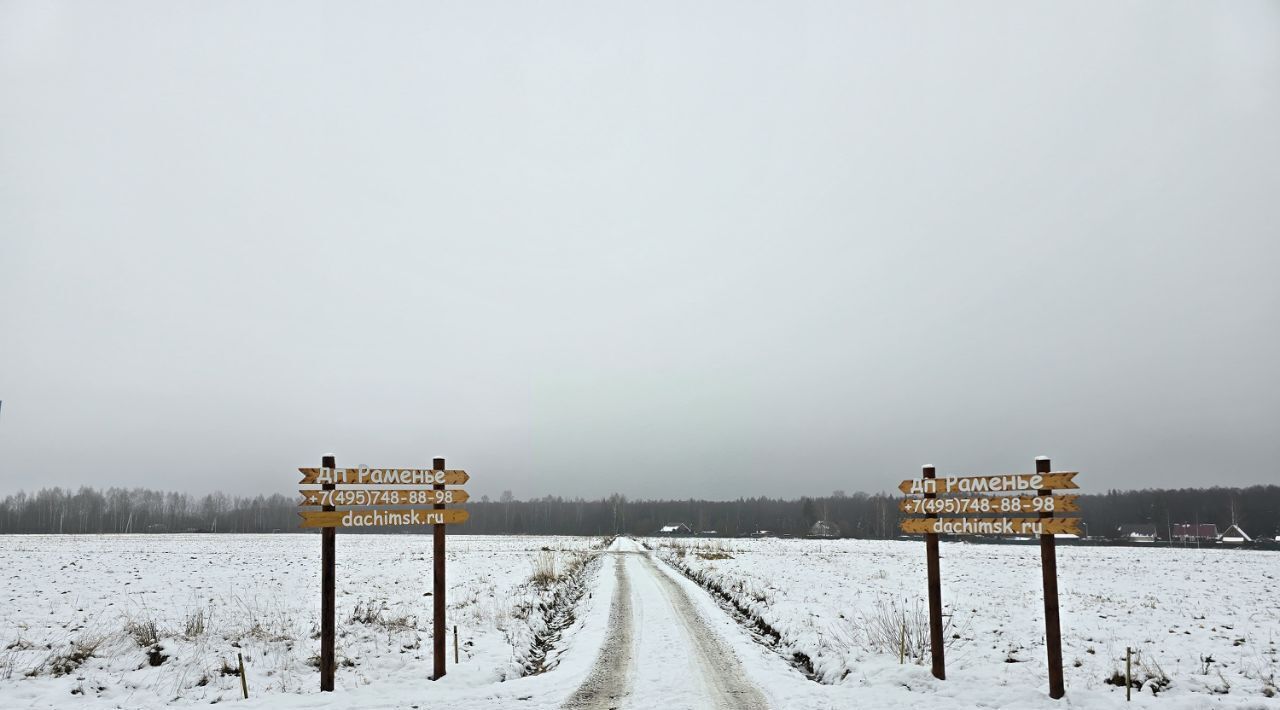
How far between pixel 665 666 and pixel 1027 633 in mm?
8859

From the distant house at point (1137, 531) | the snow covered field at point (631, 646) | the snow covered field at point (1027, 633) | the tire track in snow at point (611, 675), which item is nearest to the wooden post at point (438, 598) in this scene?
the snow covered field at point (631, 646)

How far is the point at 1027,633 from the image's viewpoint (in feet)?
48.0

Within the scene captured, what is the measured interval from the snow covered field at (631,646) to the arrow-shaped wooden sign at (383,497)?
126 inches

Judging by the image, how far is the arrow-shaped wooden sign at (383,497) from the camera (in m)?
11.3

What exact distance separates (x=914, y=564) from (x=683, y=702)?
112 feet

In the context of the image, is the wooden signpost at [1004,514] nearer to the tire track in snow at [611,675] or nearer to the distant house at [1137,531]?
the tire track in snow at [611,675]

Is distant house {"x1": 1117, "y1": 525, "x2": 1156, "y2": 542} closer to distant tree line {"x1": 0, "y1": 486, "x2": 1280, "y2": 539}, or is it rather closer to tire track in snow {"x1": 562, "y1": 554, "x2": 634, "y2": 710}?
distant tree line {"x1": 0, "y1": 486, "x2": 1280, "y2": 539}

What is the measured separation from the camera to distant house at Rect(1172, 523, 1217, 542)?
92562mm

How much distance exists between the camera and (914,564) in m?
39.0

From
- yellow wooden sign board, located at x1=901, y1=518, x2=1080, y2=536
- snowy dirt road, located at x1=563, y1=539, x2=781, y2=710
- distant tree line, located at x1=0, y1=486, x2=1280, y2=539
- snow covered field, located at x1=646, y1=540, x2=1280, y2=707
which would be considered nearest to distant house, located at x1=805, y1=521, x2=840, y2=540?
distant tree line, located at x1=0, y1=486, x2=1280, y2=539

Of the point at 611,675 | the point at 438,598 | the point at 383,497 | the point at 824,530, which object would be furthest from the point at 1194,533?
the point at 383,497

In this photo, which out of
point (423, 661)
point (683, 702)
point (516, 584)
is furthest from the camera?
point (516, 584)

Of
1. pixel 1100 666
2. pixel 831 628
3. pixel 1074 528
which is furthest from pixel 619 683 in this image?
pixel 1100 666

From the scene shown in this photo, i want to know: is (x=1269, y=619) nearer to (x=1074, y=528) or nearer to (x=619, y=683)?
A: (x=1074, y=528)
